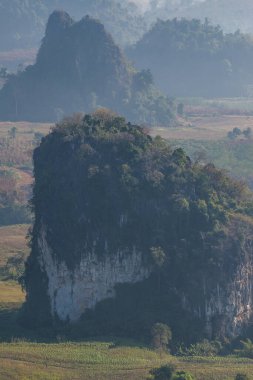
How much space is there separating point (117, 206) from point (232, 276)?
25.2ft

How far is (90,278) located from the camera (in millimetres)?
48312

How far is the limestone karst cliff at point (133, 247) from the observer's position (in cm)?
4809

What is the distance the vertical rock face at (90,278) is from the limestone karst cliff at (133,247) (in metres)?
0.06

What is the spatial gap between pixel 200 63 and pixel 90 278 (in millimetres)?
123438

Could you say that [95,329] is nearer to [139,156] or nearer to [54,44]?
[139,156]

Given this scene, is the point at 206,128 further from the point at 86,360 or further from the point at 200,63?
the point at 86,360

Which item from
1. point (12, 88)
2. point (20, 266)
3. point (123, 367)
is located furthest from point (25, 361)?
point (12, 88)

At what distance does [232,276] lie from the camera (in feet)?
A: 158

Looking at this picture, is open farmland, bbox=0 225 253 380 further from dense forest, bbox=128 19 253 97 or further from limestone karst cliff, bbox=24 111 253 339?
dense forest, bbox=128 19 253 97

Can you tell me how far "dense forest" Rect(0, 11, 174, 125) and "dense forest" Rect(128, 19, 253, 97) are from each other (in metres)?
33.7

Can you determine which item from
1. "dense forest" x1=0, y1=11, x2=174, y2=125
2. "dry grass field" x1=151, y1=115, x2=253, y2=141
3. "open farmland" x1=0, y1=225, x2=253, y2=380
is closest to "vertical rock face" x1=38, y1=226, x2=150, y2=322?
"open farmland" x1=0, y1=225, x2=253, y2=380

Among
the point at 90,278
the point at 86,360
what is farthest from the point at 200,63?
the point at 86,360

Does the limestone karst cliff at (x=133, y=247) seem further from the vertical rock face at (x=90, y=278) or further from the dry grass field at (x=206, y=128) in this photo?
the dry grass field at (x=206, y=128)

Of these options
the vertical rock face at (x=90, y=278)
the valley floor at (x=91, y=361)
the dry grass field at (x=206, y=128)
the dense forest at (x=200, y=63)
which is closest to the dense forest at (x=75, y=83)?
the dry grass field at (x=206, y=128)
